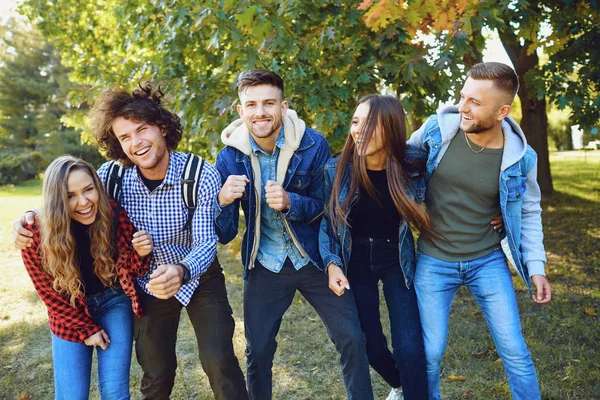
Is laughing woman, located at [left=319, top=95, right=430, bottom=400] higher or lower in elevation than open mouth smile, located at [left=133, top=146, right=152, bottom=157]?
lower

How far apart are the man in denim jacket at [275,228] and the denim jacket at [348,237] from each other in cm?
9

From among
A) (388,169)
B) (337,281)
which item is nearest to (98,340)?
(337,281)

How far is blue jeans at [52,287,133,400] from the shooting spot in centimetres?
275

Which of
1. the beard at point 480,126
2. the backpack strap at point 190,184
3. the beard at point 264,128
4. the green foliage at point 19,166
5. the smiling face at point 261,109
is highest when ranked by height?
the green foliage at point 19,166

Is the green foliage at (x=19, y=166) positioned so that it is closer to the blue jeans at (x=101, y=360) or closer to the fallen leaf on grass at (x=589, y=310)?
the blue jeans at (x=101, y=360)

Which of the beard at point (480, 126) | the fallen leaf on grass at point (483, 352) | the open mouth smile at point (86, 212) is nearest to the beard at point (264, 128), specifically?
the open mouth smile at point (86, 212)

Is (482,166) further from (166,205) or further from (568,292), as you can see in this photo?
(568,292)

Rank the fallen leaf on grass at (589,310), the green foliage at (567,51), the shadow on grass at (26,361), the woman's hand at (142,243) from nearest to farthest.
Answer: the woman's hand at (142,243), the shadow on grass at (26,361), the fallen leaf on grass at (589,310), the green foliage at (567,51)

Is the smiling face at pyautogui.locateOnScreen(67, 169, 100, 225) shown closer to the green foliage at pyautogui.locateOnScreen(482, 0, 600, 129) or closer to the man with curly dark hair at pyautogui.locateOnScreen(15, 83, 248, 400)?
the man with curly dark hair at pyautogui.locateOnScreen(15, 83, 248, 400)

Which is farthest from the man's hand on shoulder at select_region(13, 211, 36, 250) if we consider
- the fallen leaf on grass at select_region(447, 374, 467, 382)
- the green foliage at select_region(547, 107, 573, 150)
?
the green foliage at select_region(547, 107, 573, 150)

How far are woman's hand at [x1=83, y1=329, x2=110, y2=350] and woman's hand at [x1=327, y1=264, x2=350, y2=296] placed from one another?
1.22 m

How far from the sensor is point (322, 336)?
515cm

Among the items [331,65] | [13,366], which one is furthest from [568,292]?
[13,366]

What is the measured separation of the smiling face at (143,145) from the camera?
2.96 meters
